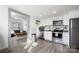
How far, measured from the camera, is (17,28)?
1749 mm

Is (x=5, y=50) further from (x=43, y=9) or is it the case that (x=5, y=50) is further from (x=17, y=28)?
(x=43, y=9)

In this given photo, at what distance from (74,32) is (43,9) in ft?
2.75

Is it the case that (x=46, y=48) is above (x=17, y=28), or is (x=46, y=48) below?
below

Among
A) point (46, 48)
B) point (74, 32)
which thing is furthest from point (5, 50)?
point (74, 32)

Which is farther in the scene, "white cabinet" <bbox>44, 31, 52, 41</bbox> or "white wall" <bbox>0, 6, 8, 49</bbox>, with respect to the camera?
"white cabinet" <bbox>44, 31, 52, 41</bbox>

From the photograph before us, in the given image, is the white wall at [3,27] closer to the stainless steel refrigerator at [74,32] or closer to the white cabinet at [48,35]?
the white cabinet at [48,35]

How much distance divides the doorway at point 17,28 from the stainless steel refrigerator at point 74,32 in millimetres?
951

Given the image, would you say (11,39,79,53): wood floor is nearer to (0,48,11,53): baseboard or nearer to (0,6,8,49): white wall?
(0,48,11,53): baseboard

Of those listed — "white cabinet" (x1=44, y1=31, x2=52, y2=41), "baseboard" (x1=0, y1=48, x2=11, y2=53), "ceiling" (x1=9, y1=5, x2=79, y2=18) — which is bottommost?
"baseboard" (x1=0, y1=48, x2=11, y2=53)

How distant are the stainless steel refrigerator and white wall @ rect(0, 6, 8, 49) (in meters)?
1.35

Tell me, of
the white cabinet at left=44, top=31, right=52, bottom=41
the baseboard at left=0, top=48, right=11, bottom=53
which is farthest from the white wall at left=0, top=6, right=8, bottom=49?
the white cabinet at left=44, top=31, right=52, bottom=41

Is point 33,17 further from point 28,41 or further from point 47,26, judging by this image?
point 28,41

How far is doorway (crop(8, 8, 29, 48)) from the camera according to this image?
5.62 feet
